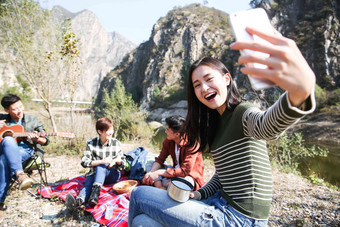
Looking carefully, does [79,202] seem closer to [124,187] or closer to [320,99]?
[124,187]

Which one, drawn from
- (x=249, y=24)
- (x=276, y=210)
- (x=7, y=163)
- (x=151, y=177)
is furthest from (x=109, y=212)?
(x=249, y=24)

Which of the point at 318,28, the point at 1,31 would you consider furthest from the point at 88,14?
the point at 1,31

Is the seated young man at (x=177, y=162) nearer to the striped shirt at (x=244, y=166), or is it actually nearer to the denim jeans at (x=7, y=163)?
the striped shirt at (x=244, y=166)

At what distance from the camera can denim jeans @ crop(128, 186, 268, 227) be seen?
112 centimetres

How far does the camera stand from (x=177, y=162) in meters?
3.03

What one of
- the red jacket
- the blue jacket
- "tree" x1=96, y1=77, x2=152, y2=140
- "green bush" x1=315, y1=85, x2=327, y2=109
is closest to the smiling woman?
the red jacket

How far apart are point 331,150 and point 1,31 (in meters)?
16.2

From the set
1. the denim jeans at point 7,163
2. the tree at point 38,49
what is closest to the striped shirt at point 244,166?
the denim jeans at point 7,163

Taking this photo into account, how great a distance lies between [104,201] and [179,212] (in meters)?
1.99

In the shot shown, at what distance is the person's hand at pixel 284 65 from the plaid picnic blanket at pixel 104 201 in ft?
8.00

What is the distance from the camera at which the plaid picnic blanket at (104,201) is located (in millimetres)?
2490

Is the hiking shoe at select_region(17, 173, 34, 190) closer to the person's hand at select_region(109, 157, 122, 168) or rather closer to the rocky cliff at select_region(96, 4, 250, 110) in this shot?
the person's hand at select_region(109, 157, 122, 168)

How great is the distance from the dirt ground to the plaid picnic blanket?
96 millimetres

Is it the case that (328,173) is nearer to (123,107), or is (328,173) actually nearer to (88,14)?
(123,107)
